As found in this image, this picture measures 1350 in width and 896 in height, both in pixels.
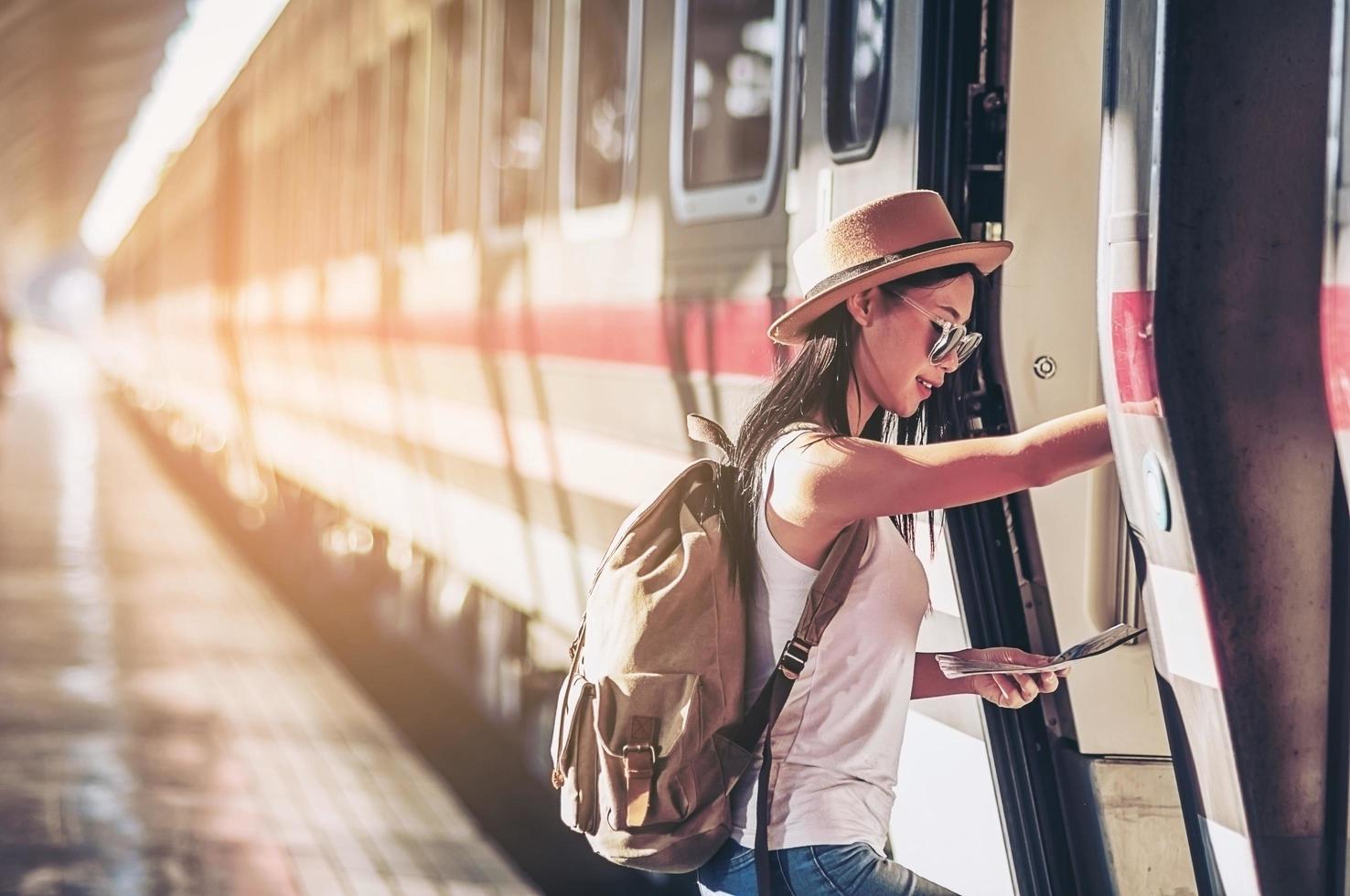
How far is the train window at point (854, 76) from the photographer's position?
9.49 ft

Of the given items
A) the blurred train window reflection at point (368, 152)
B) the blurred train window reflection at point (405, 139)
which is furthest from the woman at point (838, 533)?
the blurred train window reflection at point (368, 152)

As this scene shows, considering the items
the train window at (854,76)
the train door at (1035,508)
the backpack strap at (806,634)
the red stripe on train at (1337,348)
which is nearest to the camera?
the red stripe on train at (1337,348)

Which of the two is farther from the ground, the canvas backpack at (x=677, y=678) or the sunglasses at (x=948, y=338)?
the sunglasses at (x=948, y=338)

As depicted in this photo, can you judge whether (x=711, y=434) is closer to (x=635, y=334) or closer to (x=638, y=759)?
(x=638, y=759)

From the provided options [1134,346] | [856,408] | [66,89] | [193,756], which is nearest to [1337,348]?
[1134,346]

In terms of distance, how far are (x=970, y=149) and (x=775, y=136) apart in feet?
2.38

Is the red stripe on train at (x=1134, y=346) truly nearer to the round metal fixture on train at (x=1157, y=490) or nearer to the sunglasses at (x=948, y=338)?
the round metal fixture on train at (x=1157, y=490)

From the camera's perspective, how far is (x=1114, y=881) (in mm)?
2543

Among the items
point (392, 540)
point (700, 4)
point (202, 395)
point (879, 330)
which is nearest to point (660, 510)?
point (879, 330)

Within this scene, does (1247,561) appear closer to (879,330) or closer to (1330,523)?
(1330,523)

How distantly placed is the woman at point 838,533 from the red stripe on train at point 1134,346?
89 mm

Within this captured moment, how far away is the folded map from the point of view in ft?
6.74

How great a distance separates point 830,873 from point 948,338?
0.63 m

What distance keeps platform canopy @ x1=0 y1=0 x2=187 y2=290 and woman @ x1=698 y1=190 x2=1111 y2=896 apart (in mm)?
18835
